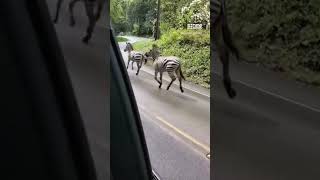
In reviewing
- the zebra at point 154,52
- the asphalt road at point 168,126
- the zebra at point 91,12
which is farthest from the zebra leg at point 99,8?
the asphalt road at point 168,126

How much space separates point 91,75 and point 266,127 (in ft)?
0.84

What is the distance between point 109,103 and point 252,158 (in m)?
0.24

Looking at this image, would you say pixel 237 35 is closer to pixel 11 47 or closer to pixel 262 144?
pixel 262 144

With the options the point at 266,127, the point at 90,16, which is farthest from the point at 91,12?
the point at 266,127

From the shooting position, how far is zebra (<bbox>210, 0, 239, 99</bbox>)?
0.56 m

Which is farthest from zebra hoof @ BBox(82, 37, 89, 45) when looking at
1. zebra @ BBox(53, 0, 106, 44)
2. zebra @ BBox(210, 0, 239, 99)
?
zebra @ BBox(210, 0, 239, 99)

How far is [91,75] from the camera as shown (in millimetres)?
611

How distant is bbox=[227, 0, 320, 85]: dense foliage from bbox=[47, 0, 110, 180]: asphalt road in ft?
0.67

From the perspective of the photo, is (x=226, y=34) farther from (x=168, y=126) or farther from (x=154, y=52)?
(x=168, y=126)

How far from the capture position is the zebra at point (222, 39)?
56cm

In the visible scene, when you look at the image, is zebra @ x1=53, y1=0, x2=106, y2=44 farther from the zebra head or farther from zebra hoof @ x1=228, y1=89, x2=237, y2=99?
the zebra head

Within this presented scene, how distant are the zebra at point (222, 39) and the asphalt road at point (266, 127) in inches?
0.4

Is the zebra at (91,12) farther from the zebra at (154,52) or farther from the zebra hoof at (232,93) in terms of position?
the zebra at (154,52)

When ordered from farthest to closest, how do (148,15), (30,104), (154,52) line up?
(154,52) < (148,15) < (30,104)
